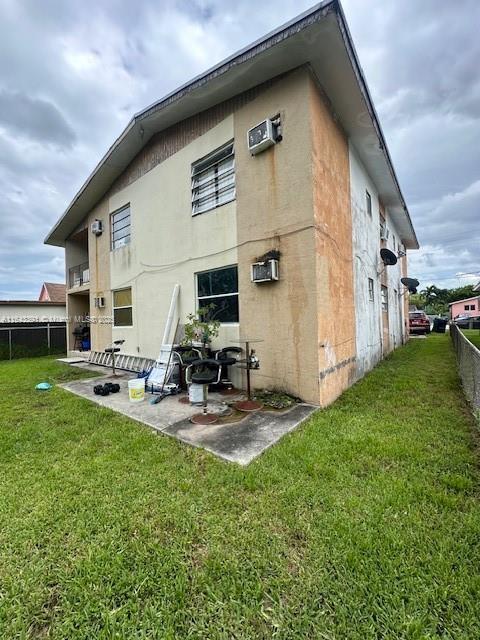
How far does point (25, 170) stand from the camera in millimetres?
12180

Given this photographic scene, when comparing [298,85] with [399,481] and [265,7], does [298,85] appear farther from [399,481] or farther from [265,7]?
[399,481]

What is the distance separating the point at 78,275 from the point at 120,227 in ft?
16.9

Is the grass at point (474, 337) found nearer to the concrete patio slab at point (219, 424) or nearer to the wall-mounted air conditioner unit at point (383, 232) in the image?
the wall-mounted air conditioner unit at point (383, 232)

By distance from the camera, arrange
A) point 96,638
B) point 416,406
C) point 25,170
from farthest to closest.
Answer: point 25,170 < point 416,406 < point 96,638

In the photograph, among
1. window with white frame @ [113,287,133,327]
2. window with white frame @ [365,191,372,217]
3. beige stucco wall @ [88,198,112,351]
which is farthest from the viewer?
beige stucco wall @ [88,198,112,351]

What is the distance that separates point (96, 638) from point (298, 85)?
7.05 metres

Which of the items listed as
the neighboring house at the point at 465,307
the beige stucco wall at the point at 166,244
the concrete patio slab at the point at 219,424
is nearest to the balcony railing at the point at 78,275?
the beige stucco wall at the point at 166,244

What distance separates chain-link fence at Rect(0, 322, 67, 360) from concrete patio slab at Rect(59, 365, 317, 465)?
36.7ft

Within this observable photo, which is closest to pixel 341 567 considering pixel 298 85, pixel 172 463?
pixel 172 463

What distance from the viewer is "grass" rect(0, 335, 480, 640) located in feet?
4.83

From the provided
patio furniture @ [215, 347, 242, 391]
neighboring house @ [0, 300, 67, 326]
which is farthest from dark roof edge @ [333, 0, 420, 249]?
neighboring house @ [0, 300, 67, 326]

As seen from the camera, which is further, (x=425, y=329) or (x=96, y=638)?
(x=425, y=329)

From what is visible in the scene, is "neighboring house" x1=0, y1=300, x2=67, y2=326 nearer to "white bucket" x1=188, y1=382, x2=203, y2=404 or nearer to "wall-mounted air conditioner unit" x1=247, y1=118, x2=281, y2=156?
"white bucket" x1=188, y1=382, x2=203, y2=404

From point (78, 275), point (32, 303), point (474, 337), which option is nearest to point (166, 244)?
point (78, 275)
